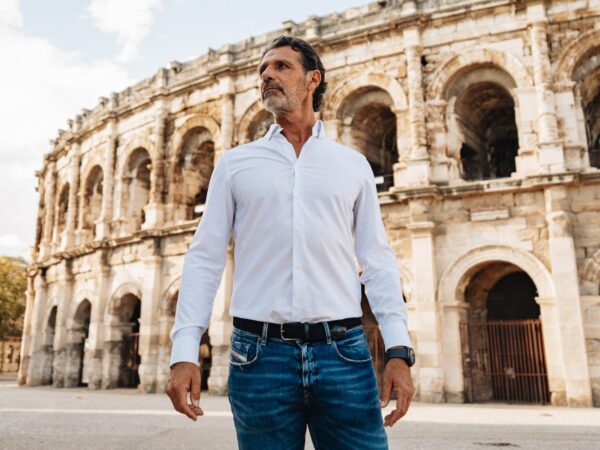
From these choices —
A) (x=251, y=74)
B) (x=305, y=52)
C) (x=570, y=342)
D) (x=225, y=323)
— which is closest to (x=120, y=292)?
(x=225, y=323)

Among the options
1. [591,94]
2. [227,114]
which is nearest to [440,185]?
[591,94]

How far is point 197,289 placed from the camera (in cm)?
183

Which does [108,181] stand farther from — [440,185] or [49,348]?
[440,185]

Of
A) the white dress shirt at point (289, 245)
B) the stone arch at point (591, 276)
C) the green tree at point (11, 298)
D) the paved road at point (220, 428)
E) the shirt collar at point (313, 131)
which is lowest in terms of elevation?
the paved road at point (220, 428)

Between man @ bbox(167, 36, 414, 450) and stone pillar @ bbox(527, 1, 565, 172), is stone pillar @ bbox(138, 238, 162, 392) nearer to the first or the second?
stone pillar @ bbox(527, 1, 565, 172)

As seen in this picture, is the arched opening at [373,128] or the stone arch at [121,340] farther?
the stone arch at [121,340]

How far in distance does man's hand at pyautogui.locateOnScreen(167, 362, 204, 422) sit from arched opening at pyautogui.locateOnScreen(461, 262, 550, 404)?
37.9 ft

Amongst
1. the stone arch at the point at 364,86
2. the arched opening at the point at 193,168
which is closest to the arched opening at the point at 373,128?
the stone arch at the point at 364,86

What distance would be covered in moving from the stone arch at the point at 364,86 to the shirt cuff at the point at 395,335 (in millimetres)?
12608

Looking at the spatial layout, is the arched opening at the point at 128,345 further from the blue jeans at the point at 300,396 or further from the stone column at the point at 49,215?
the blue jeans at the point at 300,396

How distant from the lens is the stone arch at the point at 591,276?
11516mm

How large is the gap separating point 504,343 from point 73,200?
15911 mm

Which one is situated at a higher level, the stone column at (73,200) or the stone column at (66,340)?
the stone column at (73,200)

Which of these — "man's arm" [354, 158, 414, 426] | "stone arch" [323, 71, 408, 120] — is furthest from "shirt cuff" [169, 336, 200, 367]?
"stone arch" [323, 71, 408, 120]
